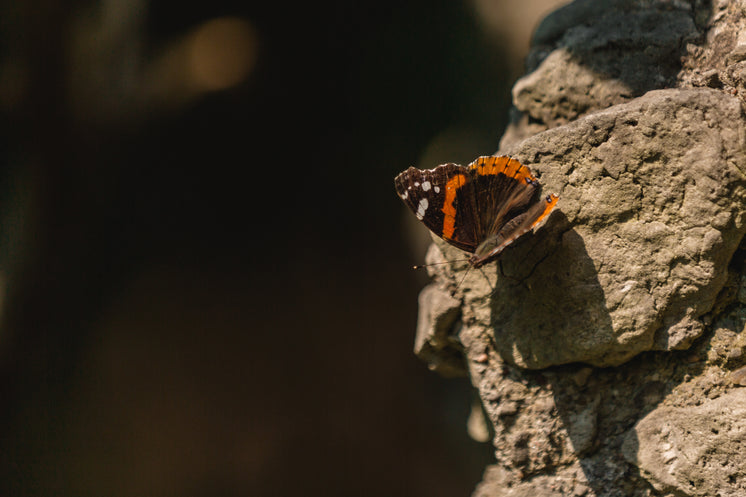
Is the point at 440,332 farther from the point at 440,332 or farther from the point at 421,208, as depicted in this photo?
the point at 421,208

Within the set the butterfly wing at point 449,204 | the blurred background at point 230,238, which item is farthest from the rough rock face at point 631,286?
the blurred background at point 230,238

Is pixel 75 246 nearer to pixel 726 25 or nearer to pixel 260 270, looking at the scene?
pixel 260 270

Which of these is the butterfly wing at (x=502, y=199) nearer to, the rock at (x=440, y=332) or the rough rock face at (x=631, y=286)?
the rough rock face at (x=631, y=286)

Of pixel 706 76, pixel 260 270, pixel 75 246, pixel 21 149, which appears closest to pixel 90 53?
pixel 21 149

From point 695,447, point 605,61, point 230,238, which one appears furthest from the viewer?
point 230,238

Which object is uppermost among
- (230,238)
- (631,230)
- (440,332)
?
(230,238)

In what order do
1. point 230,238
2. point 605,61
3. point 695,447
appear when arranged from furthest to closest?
point 230,238
point 605,61
point 695,447

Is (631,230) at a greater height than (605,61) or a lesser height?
lesser

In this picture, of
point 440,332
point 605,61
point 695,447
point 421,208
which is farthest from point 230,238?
point 695,447

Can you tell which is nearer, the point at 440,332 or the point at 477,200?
the point at 477,200
